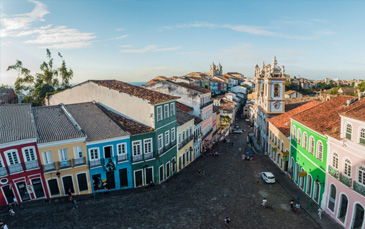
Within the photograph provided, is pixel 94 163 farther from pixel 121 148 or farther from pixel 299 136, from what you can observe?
pixel 299 136

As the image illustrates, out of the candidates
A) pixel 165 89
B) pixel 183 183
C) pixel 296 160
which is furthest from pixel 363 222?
pixel 165 89

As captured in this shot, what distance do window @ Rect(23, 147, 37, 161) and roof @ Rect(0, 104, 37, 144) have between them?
118 cm

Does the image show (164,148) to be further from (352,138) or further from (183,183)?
(352,138)

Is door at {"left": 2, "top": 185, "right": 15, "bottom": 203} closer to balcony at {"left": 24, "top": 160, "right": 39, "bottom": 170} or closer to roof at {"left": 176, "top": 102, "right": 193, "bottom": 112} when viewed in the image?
balcony at {"left": 24, "top": 160, "right": 39, "bottom": 170}

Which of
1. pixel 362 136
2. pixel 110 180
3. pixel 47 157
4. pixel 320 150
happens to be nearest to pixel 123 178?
pixel 110 180

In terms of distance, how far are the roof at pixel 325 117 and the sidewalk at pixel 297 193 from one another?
24.4ft

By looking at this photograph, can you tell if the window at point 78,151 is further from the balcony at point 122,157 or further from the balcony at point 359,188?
the balcony at point 359,188

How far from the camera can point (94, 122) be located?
1011 inches

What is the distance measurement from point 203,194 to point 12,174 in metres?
17.9

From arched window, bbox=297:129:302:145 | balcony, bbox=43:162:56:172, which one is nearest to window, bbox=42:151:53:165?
balcony, bbox=43:162:56:172

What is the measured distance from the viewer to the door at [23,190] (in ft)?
70.5

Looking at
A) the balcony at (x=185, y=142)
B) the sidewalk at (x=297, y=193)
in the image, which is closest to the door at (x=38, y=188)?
the balcony at (x=185, y=142)

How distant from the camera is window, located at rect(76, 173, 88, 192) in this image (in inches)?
926

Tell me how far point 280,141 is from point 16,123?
103ft
